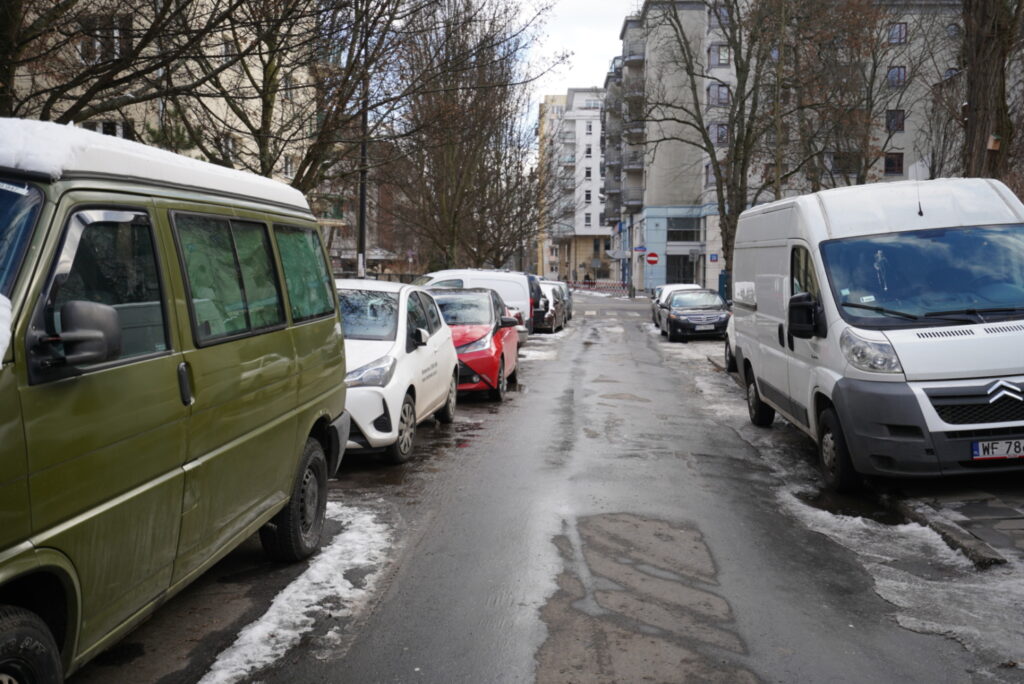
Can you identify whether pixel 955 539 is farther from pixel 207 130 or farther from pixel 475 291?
pixel 207 130

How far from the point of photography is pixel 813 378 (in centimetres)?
830

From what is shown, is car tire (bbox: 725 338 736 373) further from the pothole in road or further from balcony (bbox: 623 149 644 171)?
balcony (bbox: 623 149 644 171)

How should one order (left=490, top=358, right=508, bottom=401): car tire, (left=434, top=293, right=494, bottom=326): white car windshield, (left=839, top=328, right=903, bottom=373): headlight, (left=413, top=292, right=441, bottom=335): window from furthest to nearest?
(left=434, top=293, right=494, bottom=326): white car windshield, (left=490, top=358, right=508, bottom=401): car tire, (left=413, top=292, right=441, bottom=335): window, (left=839, top=328, right=903, bottom=373): headlight

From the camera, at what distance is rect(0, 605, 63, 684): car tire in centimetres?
287

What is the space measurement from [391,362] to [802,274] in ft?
12.3

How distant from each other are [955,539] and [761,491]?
6.75 feet

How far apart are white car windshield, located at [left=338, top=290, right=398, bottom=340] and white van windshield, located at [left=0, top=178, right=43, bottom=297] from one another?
20.6 feet

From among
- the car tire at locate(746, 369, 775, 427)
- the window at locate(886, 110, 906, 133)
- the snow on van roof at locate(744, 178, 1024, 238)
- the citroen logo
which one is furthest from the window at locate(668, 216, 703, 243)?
the citroen logo

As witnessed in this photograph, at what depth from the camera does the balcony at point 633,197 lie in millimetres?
78988

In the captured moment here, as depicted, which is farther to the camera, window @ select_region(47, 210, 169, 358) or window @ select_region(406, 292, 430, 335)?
window @ select_region(406, 292, 430, 335)

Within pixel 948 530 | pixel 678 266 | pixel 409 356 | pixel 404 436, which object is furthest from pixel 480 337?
pixel 678 266

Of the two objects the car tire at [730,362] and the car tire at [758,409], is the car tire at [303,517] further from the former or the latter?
the car tire at [730,362]

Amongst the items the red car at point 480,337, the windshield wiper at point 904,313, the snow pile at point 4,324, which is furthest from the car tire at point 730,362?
the snow pile at point 4,324

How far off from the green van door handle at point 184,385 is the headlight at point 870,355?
5178 mm
